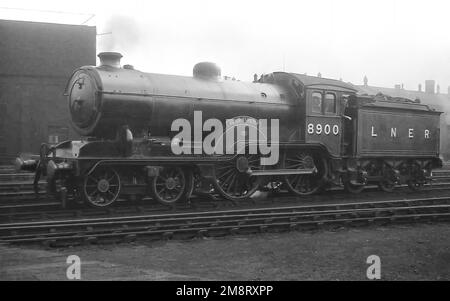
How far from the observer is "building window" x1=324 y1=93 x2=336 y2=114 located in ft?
46.4

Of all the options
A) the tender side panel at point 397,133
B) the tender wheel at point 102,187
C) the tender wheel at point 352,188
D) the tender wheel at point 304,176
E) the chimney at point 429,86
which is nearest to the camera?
the tender wheel at point 102,187

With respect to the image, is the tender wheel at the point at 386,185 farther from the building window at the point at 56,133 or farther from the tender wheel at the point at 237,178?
the building window at the point at 56,133

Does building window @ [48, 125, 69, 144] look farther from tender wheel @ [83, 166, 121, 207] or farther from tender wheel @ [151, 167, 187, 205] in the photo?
tender wheel @ [83, 166, 121, 207]

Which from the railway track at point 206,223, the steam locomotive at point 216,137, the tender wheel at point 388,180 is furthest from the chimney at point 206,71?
the tender wheel at point 388,180

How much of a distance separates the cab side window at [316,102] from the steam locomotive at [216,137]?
1.0 inches

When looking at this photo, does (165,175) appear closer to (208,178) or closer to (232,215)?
(208,178)

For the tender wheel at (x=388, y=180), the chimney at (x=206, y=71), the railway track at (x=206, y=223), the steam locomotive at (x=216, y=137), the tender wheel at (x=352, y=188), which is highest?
the chimney at (x=206, y=71)

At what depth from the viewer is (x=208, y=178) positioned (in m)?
12.1

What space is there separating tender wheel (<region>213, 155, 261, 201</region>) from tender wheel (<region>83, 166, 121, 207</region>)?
2.32m

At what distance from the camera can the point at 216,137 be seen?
1232cm

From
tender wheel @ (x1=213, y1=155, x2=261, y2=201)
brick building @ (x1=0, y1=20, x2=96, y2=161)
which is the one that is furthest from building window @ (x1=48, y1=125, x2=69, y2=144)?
tender wheel @ (x1=213, y1=155, x2=261, y2=201)

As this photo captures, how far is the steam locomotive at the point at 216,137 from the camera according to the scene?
1095 cm

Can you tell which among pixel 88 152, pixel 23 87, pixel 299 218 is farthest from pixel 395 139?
pixel 23 87
